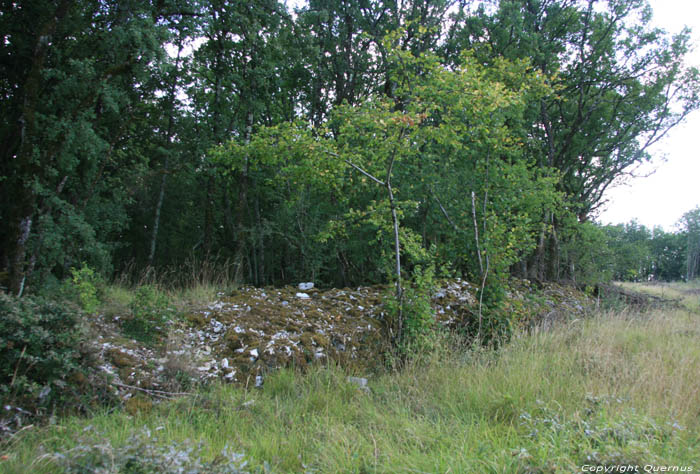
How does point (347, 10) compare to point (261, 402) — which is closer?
point (261, 402)

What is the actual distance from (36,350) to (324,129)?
146 inches

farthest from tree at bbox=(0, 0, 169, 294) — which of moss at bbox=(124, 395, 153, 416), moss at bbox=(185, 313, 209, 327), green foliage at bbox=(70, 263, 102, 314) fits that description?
moss at bbox=(124, 395, 153, 416)

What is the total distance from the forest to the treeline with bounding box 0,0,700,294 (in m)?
0.07

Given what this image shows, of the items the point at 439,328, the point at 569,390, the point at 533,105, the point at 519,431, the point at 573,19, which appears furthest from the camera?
the point at 573,19

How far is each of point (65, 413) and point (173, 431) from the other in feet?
2.94

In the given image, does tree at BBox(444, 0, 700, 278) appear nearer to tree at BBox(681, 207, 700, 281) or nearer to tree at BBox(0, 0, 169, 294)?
tree at BBox(0, 0, 169, 294)

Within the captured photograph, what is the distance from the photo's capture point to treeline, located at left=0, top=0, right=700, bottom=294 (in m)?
5.08

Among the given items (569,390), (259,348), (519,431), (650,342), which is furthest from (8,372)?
A: (650,342)

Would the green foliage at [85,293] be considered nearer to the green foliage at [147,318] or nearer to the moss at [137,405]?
the green foliage at [147,318]

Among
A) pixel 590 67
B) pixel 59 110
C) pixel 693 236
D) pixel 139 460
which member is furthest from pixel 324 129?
pixel 693 236

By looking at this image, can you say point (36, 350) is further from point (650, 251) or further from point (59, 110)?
point (650, 251)

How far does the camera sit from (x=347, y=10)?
1041 centimetres

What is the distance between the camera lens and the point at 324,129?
4.88 meters

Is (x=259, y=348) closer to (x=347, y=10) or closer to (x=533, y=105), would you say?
(x=533, y=105)
